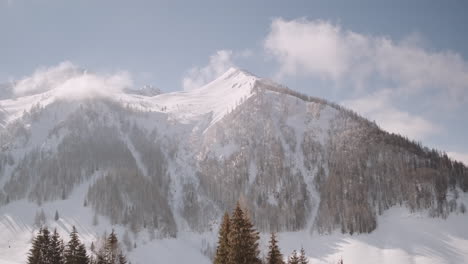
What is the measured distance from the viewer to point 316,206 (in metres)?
198

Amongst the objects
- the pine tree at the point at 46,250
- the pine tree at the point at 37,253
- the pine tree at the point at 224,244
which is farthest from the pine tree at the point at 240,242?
the pine tree at the point at 37,253

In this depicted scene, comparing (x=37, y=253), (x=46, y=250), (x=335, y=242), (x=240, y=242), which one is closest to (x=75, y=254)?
(x=46, y=250)

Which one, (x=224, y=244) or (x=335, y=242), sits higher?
(x=335, y=242)

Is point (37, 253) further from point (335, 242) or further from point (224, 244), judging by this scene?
point (335, 242)

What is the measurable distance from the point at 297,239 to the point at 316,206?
85.7ft

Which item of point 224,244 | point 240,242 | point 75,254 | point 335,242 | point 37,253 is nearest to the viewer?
point 240,242

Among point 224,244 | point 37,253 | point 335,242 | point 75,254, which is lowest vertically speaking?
point 75,254

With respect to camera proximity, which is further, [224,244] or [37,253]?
[37,253]

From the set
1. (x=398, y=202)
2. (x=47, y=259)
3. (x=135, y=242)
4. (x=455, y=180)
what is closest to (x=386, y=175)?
(x=398, y=202)

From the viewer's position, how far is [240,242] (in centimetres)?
2670

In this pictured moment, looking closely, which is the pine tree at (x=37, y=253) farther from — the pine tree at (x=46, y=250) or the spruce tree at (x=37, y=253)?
the pine tree at (x=46, y=250)

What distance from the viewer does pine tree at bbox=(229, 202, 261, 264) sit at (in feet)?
87.2

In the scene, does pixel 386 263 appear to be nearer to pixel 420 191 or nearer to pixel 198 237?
pixel 420 191

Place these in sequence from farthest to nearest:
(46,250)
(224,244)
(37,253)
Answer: (46,250)
(37,253)
(224,244)
